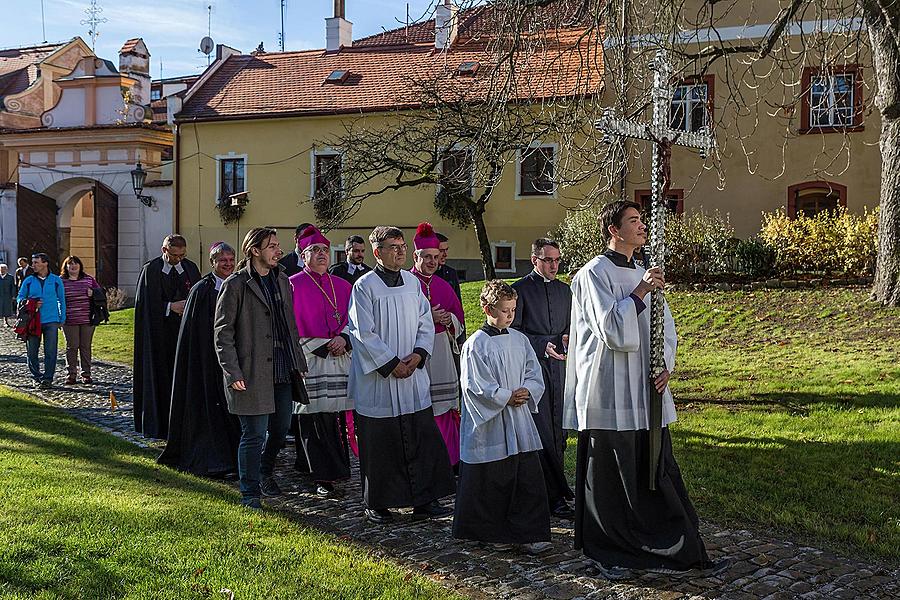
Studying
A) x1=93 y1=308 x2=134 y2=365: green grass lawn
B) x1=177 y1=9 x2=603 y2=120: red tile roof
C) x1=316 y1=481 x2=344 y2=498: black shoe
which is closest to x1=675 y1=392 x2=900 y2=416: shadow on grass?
x1=316 y1=481 x2=344 y2=498: black shoe

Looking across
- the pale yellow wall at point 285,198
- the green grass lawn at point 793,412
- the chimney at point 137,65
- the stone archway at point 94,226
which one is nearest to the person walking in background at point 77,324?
the green grass lawn at point 793,412

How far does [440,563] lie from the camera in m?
5.77

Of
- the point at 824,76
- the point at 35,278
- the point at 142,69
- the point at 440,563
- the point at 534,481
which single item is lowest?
the point at 440,563

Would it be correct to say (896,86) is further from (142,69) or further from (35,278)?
(142,69)

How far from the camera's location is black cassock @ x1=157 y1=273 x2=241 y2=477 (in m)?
8.13

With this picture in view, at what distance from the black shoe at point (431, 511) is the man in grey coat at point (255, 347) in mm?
1085

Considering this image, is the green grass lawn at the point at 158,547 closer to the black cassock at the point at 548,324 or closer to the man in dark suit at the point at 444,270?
the black cassock at the point at 548,324

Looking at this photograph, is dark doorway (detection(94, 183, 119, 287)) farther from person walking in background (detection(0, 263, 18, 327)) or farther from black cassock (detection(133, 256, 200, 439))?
black cassock (detection(133, 256, 200, 439))

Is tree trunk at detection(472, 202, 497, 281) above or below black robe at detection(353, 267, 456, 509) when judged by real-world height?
above

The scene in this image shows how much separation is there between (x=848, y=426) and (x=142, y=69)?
28.9 metres

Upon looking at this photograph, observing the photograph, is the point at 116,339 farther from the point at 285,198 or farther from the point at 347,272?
the point at 347,272

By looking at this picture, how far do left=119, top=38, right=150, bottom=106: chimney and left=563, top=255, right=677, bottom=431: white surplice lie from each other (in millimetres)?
29547

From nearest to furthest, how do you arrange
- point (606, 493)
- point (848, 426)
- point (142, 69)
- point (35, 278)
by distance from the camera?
point (606, 493) → point (848, 426) → point (35, 278) → point (142, 69)

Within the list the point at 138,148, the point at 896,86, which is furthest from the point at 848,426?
the point at 138,148
